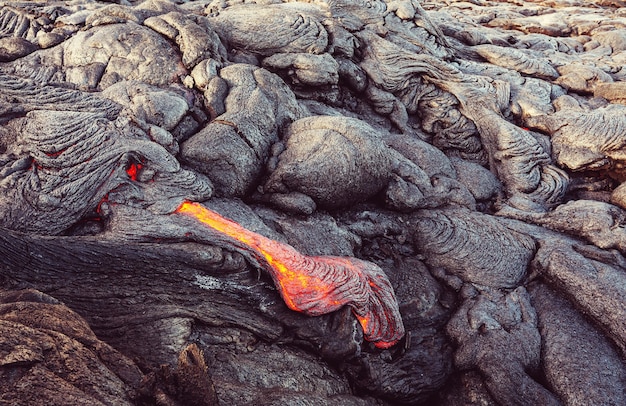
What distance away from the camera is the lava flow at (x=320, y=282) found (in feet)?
21.8

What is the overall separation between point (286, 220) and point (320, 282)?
1.76 m

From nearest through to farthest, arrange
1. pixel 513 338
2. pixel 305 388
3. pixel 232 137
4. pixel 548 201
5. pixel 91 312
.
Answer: pixel 91 312, pixel 305 388, pixel 513 338, pixel 232 137, pixel 548 201

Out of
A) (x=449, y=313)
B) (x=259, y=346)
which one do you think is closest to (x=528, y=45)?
(x=449, y=313)

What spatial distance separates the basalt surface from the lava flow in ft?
0.12

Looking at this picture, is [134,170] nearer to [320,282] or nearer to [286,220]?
[286,220]

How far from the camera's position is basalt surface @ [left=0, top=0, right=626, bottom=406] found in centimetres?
567

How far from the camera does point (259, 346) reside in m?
6.32

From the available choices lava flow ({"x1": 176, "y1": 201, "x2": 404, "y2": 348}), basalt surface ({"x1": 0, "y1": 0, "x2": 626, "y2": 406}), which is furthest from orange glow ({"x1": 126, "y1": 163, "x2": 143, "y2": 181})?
lava flow ({"x1": 176, "y1": 201, "x2": 404, "y2": 348})

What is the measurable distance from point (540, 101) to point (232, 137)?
9.93 metres

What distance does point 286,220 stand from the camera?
8.12 meters

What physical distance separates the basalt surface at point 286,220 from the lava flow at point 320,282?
36mm

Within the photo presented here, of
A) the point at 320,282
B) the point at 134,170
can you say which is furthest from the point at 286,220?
the point at 134,170

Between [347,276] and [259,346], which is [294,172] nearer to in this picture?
[347,276]

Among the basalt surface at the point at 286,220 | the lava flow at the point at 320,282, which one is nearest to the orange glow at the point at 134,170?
the basalt surface at the point at 286,220
